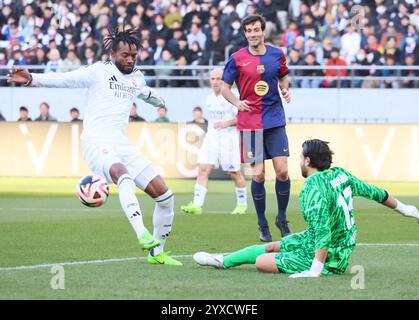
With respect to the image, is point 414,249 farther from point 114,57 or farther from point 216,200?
point 216,200

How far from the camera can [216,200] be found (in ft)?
67.6

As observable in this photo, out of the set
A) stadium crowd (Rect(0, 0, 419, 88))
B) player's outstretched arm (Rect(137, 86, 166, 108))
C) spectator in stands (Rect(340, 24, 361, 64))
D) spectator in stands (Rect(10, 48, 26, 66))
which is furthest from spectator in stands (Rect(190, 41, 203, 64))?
player's outstretched arm (Rect(137, 86, 166, 108))

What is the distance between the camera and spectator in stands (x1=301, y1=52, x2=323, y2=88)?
27797 millimetres

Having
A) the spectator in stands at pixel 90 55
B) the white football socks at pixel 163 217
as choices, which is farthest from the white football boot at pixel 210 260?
the spectator in stands at pixel 90 55

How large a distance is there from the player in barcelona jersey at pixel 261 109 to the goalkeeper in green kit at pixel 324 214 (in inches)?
155

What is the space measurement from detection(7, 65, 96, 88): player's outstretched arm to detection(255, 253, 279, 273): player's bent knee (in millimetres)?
2554

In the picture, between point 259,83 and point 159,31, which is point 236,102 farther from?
point 159,31

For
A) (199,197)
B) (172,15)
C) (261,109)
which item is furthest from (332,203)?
(172,15)

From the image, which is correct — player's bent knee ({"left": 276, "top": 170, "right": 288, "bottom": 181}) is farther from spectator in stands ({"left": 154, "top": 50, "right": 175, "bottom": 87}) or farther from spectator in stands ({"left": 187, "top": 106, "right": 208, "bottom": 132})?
spectator in stands ({"left": 154, "top": 50, "right": 175, "bottom": 87})

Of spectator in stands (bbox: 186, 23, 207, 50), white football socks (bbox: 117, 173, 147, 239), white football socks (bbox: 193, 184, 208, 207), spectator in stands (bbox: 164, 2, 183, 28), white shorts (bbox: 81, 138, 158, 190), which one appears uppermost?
spectator in stands (bbox: 164, 2, 183, 28)

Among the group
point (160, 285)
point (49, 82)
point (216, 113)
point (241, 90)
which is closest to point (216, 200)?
point (216, 113)

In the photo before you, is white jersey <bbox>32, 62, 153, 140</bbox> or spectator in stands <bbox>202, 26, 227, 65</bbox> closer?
white jersey <bbox>32, 62, 153, 140</bbox>

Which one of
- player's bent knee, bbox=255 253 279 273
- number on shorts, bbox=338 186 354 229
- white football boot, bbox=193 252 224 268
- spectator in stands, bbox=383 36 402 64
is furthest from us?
spectator in stands, bbox=383 36 402 64

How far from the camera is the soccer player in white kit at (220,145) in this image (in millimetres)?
17906
